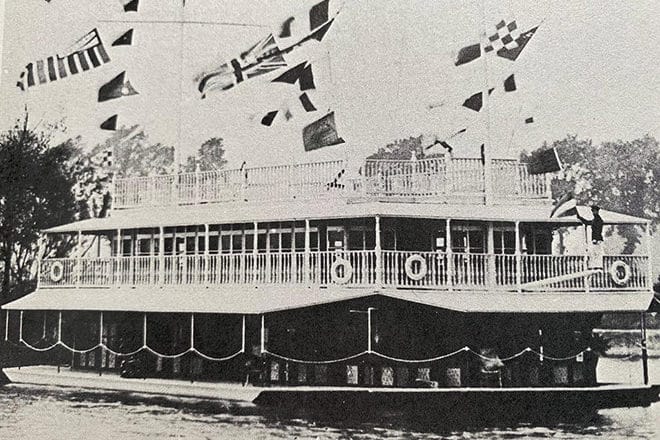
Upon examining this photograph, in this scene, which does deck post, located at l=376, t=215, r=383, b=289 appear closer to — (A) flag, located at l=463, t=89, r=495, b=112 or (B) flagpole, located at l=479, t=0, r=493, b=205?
(B) flagpole, located at l=479, t=0, r=493, b=205

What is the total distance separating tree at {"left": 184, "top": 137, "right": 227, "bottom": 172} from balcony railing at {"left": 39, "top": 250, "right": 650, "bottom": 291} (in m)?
1.74

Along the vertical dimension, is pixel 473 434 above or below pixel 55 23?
below

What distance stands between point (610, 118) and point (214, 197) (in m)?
6.89

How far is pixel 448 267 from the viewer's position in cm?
1327

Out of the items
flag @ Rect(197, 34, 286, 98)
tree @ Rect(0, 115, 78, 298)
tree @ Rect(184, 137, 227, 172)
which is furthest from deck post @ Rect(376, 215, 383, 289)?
tree @ Rect(0, 115, 78, 298)

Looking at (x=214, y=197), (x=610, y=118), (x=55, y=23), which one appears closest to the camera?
(x=610, y=118)

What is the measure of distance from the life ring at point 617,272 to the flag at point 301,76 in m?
5.55

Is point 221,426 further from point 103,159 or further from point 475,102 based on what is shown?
point 475,102

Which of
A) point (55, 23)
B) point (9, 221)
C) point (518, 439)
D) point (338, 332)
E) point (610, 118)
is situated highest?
point (55, 23)

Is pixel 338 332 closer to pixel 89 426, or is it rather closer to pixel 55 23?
pixel 89 426

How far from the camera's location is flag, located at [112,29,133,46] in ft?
41.8

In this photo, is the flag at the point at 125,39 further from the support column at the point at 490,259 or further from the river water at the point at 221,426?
the support column at the point at 490,259

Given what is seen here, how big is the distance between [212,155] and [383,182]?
3.40 m

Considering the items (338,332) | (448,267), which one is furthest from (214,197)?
(448,267)
